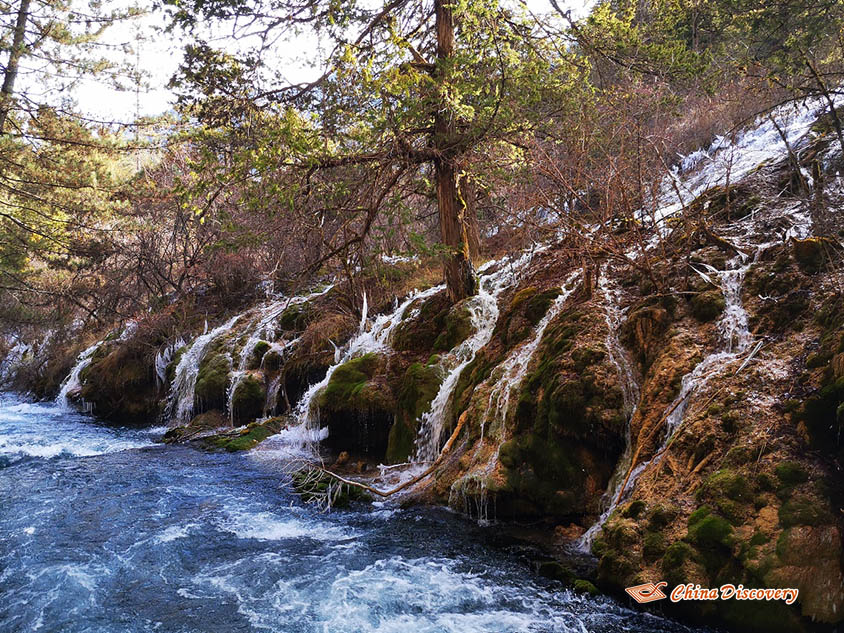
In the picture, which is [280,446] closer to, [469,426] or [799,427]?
[469,426]

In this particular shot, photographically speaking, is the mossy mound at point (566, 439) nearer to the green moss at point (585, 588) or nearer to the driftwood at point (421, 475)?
the driftwood at point (421, 475)

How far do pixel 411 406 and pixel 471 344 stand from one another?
5.27ft

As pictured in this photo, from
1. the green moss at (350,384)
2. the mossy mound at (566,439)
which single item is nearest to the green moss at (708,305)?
the mossy mound at (566,439)

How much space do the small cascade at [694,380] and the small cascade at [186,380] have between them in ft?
36.0

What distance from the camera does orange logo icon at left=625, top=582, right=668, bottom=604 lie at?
4232 mm

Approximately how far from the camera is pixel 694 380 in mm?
5555

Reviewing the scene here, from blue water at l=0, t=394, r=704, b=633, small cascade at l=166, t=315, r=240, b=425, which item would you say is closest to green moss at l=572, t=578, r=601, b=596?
blue water at l=0, t=394, r=704, b=633

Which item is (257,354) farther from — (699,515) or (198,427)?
(699,515)

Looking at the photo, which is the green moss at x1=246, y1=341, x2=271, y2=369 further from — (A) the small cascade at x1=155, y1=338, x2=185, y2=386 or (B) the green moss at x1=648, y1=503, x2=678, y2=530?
(B) the green moss at x1=648, y1=503, x2=678, y2=530

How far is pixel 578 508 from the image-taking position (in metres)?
5.75

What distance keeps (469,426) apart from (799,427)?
3789 millimetres

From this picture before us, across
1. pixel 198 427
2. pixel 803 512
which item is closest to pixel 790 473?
pixel 803 512

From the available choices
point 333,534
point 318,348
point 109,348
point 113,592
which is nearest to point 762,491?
point 333,534

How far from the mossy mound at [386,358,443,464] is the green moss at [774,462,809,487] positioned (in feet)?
16.0
